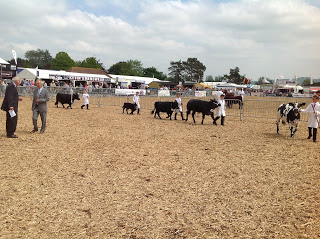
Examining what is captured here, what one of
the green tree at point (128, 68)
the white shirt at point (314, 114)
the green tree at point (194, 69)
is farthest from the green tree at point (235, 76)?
the white shirt at point (314, 114)

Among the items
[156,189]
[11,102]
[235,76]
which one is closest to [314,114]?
[156,189]

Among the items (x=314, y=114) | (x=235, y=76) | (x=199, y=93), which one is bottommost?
(x=314, y=114)

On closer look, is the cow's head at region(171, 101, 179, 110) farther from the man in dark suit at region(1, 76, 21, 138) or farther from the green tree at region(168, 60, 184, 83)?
the green tree at region(168, 60, 184, 83)

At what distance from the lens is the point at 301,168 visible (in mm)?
6496

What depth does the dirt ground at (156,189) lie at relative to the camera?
144 inches

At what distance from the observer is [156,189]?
4.99 meters

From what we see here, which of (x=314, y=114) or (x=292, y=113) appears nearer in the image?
(x=314, y=114)

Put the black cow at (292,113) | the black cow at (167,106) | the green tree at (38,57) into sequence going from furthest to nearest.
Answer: the green tree at (38,57)
the black cow at (167,106)
the black cow at (292,113)

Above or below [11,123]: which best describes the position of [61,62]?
above

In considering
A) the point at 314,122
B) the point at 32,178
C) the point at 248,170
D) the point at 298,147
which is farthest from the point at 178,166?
the point at 314,122

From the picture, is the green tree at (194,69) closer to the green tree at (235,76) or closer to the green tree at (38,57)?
the green tree at (235,76)

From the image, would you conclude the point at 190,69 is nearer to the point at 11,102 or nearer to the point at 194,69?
the point at 194,69

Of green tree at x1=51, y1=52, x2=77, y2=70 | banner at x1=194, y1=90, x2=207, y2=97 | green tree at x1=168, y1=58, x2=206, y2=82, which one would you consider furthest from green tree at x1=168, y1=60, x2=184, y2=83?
banner at x1=194, y1=90, x2=207, y2=97

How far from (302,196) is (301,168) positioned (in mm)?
1931
